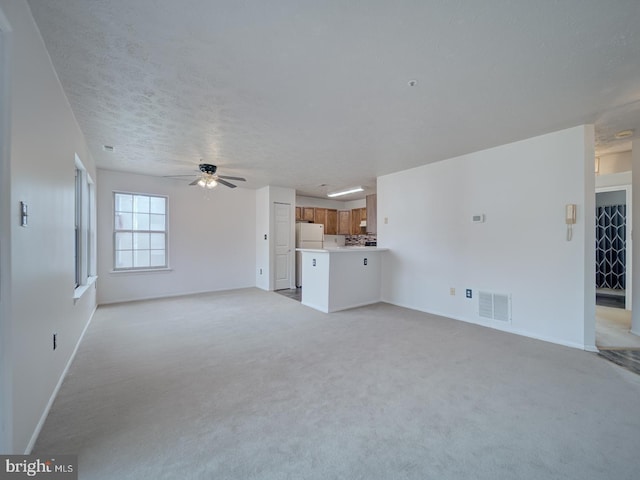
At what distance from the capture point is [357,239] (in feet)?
29.0

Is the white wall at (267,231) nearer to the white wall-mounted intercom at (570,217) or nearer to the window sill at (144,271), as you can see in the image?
the window sill at (144,271)

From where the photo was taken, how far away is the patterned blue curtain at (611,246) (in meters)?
5.87

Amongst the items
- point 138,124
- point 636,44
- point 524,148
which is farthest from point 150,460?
point 524,148

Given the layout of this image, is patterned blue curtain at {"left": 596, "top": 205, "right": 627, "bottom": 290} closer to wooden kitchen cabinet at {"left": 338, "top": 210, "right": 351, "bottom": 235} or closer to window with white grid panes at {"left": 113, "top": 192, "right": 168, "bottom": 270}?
wooden kitchen cabinet at {"left": 338, "top": 210, "right": 351, "bottom": 235}

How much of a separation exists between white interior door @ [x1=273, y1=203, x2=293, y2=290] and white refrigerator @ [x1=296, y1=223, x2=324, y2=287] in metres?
0.28

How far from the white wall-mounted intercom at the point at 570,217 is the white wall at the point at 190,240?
A: 20.0 feet

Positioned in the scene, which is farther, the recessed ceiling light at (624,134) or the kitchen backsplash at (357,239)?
the kitchen backsplash at (357,239)

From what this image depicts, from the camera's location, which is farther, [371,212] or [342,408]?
[371,212]

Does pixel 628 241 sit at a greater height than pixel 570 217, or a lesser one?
lesser

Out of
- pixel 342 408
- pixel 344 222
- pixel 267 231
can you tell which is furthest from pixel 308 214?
pixel 342 408

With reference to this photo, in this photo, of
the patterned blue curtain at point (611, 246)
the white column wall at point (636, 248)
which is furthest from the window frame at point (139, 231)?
the patterned blue curtain at point (611, 246)

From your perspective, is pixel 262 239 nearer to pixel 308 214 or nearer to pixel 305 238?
pixel 305 238

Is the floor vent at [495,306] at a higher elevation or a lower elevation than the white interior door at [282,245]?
lower

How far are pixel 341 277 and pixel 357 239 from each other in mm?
4138
